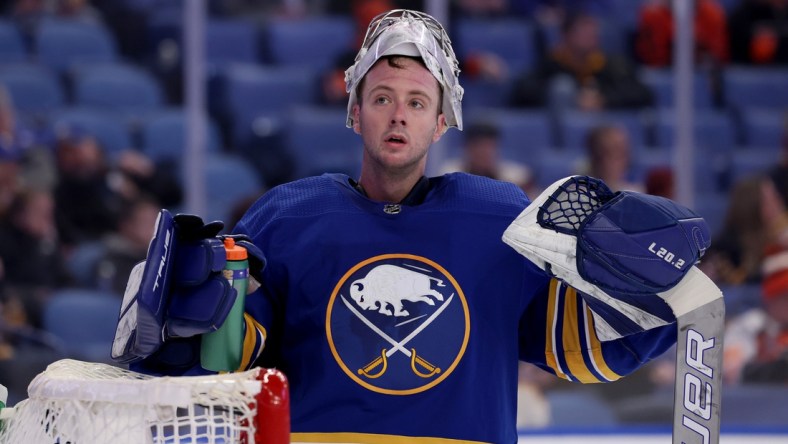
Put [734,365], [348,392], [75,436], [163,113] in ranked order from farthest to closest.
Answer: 1. [163,113]
2. [734,365]
3. [348,392]
4. [75,436]

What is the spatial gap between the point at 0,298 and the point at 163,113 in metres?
1.03

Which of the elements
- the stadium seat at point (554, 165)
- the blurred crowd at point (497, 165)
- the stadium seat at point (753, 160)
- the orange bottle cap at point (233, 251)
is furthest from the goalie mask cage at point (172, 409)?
the stadium seat at point (753, 160)

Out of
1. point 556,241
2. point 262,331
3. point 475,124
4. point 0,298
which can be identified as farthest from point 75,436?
point 475,124

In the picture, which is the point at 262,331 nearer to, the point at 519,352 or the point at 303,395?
the point at 303,395

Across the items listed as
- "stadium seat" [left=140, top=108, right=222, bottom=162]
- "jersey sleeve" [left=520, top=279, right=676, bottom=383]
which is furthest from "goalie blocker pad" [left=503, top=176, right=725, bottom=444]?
"stadium seat" [left=140, top=108, right=222, bottom=162]

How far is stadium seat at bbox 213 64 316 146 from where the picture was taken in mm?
4219

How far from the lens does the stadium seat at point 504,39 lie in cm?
448

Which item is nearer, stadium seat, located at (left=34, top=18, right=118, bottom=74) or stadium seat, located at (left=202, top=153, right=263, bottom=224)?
stadium seat, located at (left=202, top=153, right=263, bottom=224)

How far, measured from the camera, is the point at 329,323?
160cm

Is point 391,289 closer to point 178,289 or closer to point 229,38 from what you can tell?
point 178,289

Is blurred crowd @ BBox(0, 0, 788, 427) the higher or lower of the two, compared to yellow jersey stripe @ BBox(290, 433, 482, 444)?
higher

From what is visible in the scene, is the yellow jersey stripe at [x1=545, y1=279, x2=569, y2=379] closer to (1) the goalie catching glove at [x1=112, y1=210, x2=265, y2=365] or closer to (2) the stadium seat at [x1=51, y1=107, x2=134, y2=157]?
(1) the goalie catching glove at [x1=112, y1=210, x2=265, y2=365]

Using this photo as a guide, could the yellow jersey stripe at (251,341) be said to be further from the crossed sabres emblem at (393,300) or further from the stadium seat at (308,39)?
the stadium seat at (308,39)

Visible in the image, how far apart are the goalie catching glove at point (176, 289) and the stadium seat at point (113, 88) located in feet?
9.64
